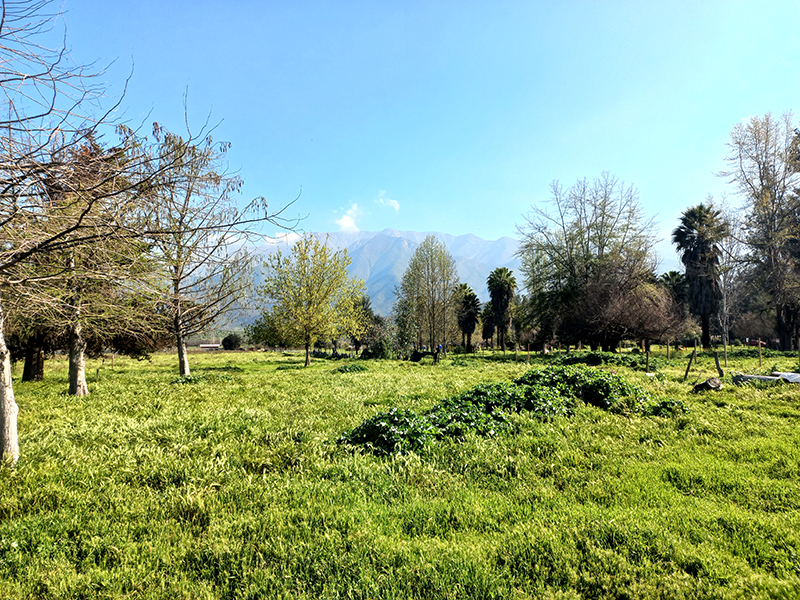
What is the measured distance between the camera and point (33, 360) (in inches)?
631

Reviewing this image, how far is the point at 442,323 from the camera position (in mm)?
39875

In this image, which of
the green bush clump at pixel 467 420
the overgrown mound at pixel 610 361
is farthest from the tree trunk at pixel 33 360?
the overgrown mound at pixel 610 361

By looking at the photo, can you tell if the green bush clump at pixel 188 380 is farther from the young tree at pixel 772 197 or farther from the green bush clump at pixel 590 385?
the young tree at pixel 772 197

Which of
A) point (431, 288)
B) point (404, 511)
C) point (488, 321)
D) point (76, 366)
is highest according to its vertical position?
point (431, 288)

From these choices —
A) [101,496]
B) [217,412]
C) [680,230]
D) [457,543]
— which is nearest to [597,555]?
[457,543]

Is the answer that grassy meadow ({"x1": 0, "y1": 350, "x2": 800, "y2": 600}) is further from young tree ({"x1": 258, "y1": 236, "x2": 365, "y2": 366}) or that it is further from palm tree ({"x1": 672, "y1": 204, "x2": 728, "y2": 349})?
palm tree ({"x1": 672, "y1": 204, "x2": 728, "y2": 349})

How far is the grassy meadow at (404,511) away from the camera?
306 centimetres

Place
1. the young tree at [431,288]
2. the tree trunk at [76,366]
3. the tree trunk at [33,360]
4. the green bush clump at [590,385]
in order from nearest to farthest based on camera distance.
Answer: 1. the green bush clump at [590,385]
2. the tree trunk at [76,366]
3. the tree trunk at [33,360]
4. the young tree at [431,288]

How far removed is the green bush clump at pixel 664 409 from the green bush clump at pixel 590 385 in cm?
24

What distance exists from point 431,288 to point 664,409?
31.4 metres

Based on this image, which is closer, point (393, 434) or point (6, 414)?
point (6, 414)

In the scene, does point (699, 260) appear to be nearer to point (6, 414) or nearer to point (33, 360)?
point (6, 414)

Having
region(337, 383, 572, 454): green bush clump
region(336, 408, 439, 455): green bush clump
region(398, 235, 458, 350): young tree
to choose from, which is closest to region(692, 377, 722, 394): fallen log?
region(337, 383, 572, 454): green bush clump

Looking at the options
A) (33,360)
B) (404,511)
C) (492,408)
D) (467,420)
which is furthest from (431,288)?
(404,511)
